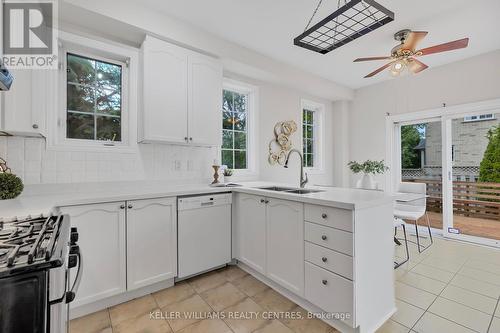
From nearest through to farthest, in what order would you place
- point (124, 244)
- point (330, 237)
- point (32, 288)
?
1. point (32, 288)
2. point (330, 237)
3. point (124, 244)

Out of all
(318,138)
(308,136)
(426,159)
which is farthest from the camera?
(318,138)

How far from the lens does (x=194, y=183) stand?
2902mm

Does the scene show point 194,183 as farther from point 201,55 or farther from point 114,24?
point 114,24

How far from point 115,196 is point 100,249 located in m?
0.42

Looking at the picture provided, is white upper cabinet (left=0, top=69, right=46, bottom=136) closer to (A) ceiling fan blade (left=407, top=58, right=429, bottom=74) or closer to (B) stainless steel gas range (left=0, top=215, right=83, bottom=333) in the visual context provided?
(B) stainless steel gas range (left=0, top=215, right=83, bottom=333)

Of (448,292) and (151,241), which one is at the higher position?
(151,241)

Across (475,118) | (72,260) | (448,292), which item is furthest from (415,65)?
(72,260)

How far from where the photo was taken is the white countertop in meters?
1.45

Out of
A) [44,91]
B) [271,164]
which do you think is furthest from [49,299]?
[271,164]

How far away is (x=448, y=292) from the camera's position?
81.5 inches

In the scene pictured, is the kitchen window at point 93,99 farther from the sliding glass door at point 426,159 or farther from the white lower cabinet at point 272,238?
the sliding glass door at point 426,159

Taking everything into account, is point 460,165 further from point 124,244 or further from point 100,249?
point 100,249

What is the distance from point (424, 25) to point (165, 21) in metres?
2.74
